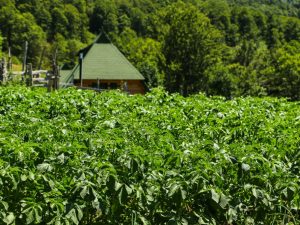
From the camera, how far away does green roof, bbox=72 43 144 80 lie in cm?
3412

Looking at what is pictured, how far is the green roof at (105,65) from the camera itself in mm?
34125

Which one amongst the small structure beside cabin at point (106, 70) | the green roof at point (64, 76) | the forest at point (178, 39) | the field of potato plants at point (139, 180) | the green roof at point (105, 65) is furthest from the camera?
the forest at point (178, 39)

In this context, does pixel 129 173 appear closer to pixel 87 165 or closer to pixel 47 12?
pixel 87 165

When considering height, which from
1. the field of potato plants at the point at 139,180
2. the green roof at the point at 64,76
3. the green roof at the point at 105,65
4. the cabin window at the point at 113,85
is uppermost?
the field of potato plants at the point at 139,180

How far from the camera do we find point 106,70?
113ft

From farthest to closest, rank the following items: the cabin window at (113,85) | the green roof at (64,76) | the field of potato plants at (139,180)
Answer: the cabin window at (113,85), the green roof at (64,76), the field of potato plants at (139,180)

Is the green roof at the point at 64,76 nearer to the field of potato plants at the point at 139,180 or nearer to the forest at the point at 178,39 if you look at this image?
the forest at the point at 178,39

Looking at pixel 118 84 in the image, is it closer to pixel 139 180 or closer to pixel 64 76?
pixel 64 76

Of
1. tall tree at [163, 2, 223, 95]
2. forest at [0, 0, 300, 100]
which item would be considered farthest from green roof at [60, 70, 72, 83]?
tall tree at [163, 2, 223, 95]

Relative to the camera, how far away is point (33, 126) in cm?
477

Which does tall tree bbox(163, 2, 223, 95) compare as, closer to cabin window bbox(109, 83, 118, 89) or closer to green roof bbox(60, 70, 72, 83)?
cabin window bbox(109, 83, 118, 89)

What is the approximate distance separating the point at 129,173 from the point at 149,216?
349 millimetres

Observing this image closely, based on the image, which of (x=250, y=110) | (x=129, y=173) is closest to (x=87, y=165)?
(x=129, y=173)

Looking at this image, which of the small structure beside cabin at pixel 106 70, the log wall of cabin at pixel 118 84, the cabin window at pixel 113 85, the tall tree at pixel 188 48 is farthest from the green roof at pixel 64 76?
the tall tree at pixel 188 48
